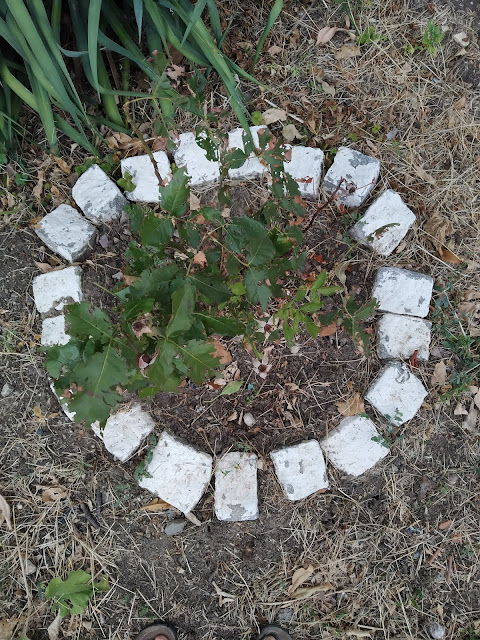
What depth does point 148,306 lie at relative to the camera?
1290 millimetres

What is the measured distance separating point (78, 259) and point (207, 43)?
3.29 ft

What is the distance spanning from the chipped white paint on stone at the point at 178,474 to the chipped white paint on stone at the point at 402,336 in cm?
90

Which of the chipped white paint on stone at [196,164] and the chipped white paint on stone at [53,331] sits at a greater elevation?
the chipped white paint on stone at [196,164]

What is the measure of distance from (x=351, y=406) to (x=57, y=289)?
134cm

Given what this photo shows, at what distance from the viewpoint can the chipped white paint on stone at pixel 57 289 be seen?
2127mm

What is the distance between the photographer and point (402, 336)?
2168mm

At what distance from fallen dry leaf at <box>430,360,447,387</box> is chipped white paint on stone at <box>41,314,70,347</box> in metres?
1.58

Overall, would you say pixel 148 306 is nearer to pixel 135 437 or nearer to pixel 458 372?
pixel 135 437

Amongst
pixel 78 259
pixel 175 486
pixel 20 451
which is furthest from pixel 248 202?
pixel 20 451

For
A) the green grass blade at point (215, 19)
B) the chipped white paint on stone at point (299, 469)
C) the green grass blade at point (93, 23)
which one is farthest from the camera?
the chipped white paint on stone at point (299, 469)

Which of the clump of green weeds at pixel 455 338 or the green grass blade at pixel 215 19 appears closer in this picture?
the green grass blade at pixel 215 19

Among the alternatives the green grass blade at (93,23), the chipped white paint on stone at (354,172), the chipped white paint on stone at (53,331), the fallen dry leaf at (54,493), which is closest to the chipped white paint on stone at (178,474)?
the fallen dry leaf at (54,493)

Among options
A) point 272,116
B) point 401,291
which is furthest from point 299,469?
point 272,116

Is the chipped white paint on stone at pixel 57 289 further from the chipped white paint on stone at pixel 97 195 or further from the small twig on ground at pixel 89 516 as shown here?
the small twig on ground at pixel 89 516
